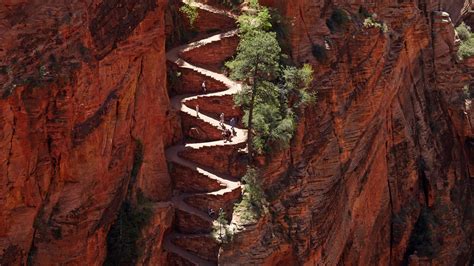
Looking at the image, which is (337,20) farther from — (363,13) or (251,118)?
(251,118)

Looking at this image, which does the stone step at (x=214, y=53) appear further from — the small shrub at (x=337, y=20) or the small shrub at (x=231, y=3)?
the small shrub at (x=337, y=20)

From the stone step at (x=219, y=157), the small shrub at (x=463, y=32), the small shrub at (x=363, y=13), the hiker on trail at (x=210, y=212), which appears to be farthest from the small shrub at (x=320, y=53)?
the small shrub at (x=463, y=32)

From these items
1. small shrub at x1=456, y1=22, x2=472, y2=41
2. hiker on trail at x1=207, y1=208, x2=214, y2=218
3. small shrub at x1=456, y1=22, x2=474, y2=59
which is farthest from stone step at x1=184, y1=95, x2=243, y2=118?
small shrub at x1=456, y1=22, x2=472, y2=41

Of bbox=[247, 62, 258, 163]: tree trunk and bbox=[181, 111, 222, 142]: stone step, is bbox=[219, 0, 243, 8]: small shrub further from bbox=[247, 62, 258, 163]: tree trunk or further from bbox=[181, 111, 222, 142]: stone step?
bbox=[181, 111, 222, 142]: stone step

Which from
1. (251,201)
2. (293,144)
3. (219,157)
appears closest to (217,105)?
(219,157)

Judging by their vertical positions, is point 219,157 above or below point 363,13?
below
